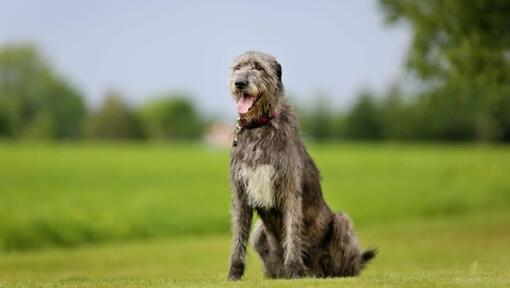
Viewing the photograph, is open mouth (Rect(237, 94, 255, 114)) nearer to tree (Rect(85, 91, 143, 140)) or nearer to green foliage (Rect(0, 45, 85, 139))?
tree (Rect(85, 91, 143, 140))

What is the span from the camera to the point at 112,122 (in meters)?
156

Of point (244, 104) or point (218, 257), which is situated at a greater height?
point (244, 104)

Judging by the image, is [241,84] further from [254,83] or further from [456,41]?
[456,41]

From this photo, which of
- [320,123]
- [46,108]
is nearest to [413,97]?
[320,123]

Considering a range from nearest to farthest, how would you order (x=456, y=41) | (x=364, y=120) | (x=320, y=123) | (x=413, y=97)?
(x=456, y=41), (x=413, y=97), (x=364, y=120), (x=320, y=123)

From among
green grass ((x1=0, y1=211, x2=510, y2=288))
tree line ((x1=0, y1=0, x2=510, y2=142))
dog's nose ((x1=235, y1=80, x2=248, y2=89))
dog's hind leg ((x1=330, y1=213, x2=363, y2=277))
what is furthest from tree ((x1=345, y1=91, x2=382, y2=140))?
dog's nose ((x1=235, y1=80, x2=248, y2=89))

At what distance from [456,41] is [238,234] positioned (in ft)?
64.3

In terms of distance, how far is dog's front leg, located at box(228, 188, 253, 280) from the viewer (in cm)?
1254

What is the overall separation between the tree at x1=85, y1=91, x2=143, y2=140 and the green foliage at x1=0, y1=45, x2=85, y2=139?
5.46 m

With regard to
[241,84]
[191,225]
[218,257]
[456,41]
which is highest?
[456,41]

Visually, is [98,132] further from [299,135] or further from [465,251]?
[299,135]

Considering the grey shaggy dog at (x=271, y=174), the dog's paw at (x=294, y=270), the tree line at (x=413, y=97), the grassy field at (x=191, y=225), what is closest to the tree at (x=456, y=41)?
the tree line at (x=413, y=97)

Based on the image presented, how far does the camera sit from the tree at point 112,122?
15488cm

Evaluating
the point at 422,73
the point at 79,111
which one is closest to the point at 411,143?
the point at 79,111
